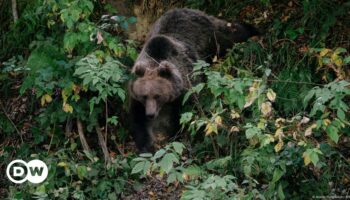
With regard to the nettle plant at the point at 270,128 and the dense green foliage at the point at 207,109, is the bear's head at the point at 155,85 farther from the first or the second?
the nettle plant at the point at 270,128

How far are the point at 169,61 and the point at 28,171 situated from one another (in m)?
1.85

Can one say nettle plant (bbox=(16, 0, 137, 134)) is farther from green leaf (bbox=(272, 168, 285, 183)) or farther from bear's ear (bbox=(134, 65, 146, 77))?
green leaf (bbox=(272, 168, 285, 183))

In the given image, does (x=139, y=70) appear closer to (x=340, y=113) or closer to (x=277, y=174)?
(x=277, y=174)

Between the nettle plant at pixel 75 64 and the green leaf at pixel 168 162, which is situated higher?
the nettle plant at pixel 75 64

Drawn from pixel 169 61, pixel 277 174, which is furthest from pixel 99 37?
pixel 277 174

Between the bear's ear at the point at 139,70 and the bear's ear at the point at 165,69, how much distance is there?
0.55ft

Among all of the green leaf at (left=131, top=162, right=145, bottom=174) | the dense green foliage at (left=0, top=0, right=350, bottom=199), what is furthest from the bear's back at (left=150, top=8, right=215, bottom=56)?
the green leaf at (left=131, top=162, right=145, bottom=174)

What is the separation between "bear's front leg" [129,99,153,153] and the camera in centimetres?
675

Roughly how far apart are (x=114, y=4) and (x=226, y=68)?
2.08 m

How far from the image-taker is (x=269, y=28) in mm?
7215

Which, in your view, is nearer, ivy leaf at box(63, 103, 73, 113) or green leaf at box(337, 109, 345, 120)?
green leaf at box(337, 109, 345, 120)

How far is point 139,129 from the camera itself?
266 inches

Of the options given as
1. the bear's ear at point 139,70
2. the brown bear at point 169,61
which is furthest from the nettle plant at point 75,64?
the brown bear at point 169,61

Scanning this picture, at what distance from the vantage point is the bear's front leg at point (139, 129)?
6.75 m
